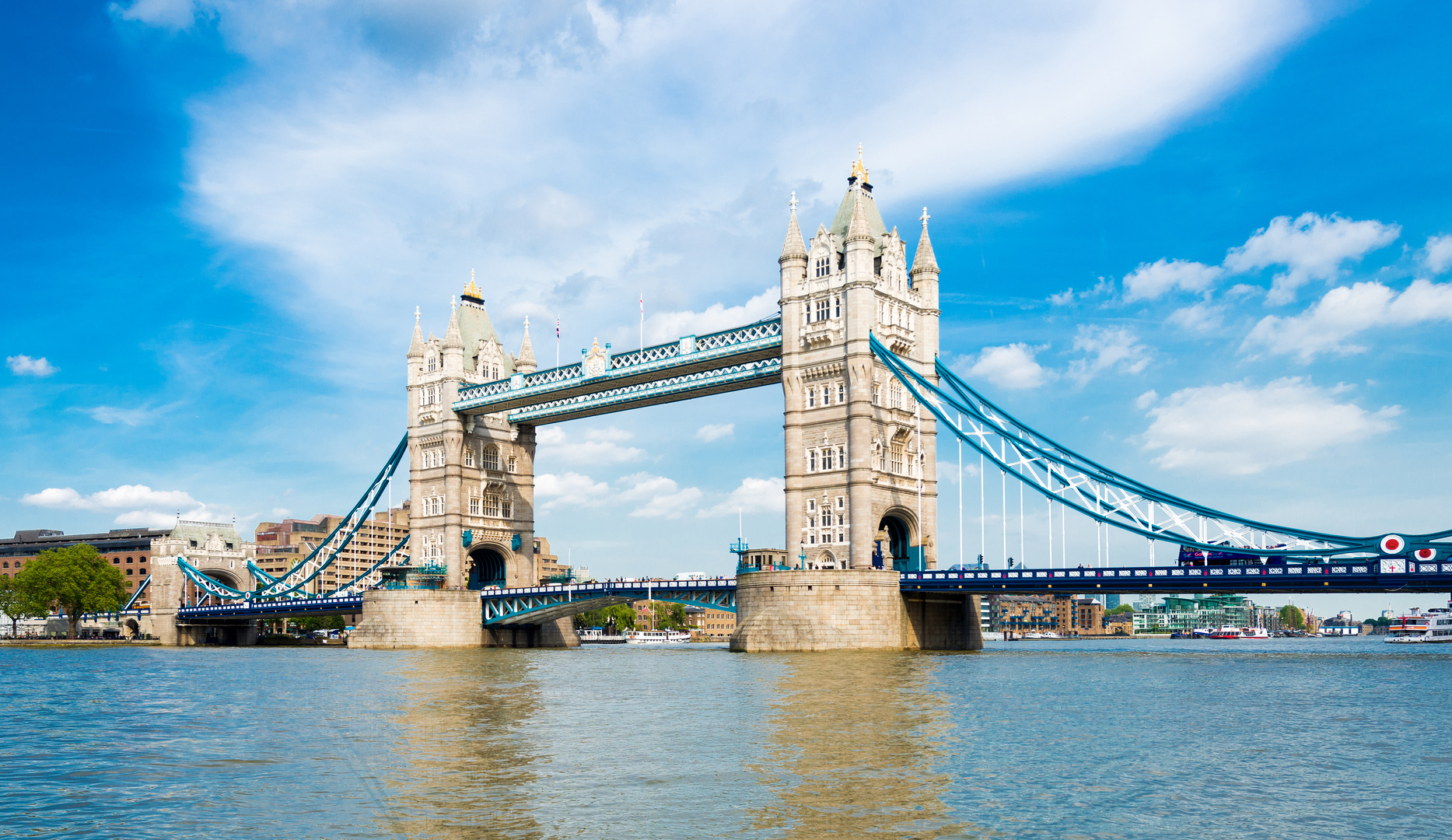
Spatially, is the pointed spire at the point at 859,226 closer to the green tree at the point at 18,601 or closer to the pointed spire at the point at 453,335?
the pointed spire at the point at 453,335

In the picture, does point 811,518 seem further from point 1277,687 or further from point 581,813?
point 581,813

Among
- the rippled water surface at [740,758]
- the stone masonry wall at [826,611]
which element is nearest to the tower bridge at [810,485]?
the stone masonry wall at [826,611]

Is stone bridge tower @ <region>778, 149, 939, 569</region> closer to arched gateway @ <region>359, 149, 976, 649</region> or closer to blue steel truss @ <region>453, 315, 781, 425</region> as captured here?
arched gateway @ <region>359, 149, 976, 649</region>

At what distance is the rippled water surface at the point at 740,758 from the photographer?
18766 millimetres

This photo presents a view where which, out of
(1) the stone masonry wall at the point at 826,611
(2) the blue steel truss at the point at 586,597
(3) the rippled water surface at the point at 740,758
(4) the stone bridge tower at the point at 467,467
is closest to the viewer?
(3) the rippled water surface at the point at 740,758

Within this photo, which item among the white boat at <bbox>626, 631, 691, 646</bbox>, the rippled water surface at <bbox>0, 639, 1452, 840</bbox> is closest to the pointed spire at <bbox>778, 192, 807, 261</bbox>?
the rippled water surface at <bbox>0, 639, 1452, 840</bbox>

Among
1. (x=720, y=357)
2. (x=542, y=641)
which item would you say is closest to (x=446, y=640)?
(x=542, y=641)

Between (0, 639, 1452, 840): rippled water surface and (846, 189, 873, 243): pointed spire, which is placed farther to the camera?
(846, 189, 873, 243): pointed spire

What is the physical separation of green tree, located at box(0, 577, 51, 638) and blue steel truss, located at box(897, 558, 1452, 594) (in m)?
104

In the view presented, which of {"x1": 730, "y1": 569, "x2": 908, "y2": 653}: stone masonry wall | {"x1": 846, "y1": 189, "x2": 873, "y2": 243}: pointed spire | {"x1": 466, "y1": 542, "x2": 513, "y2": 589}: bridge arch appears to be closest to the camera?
{"x1": 730, "y1": 569, "x2": 908, "y2": 653}: stone masonry wall

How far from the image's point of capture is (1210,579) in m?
65.2

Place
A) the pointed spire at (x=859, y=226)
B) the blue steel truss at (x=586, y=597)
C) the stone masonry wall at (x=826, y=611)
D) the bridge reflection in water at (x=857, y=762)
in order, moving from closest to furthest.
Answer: the bridge reflection in water at (x=857, y=762), the stone masonry wall at (x=826, y=611), the pointed spire at (x=859, y=226), the blue steel truss at (x=586, y=597)

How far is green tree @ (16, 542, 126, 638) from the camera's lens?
128 m

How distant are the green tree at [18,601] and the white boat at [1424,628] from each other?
15136 centimetres
